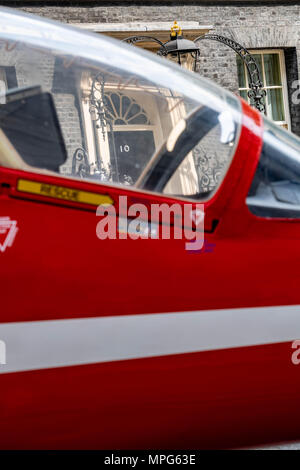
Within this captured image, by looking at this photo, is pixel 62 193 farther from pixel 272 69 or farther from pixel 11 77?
pixel 272 69

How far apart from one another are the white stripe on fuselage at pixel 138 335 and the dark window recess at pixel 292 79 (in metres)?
12.1

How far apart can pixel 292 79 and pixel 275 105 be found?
58 centimetres

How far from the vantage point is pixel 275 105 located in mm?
13984

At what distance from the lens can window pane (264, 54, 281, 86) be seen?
45.7 feet

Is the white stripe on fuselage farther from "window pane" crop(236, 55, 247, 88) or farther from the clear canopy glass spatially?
"window pane" crop(236, 55, 247, 88)

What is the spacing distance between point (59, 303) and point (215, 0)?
1222 centimetres

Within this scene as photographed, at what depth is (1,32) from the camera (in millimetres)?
2186

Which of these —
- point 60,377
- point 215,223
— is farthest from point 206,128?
point 60,377

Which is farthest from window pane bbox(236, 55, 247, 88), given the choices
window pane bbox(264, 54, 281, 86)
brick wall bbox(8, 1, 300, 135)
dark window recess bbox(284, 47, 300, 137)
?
dark window recess bbox(284, 47, 300, 137)

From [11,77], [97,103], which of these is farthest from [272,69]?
[11,77]

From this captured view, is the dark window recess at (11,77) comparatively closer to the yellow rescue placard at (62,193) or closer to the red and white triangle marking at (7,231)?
the yellow rescue placard at (62,193)

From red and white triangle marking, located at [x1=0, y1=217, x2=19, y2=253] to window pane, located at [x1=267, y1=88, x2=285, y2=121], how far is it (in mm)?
12440

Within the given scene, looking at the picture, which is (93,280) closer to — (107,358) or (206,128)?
(107,358)

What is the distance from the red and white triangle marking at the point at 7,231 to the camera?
6.36 ft
